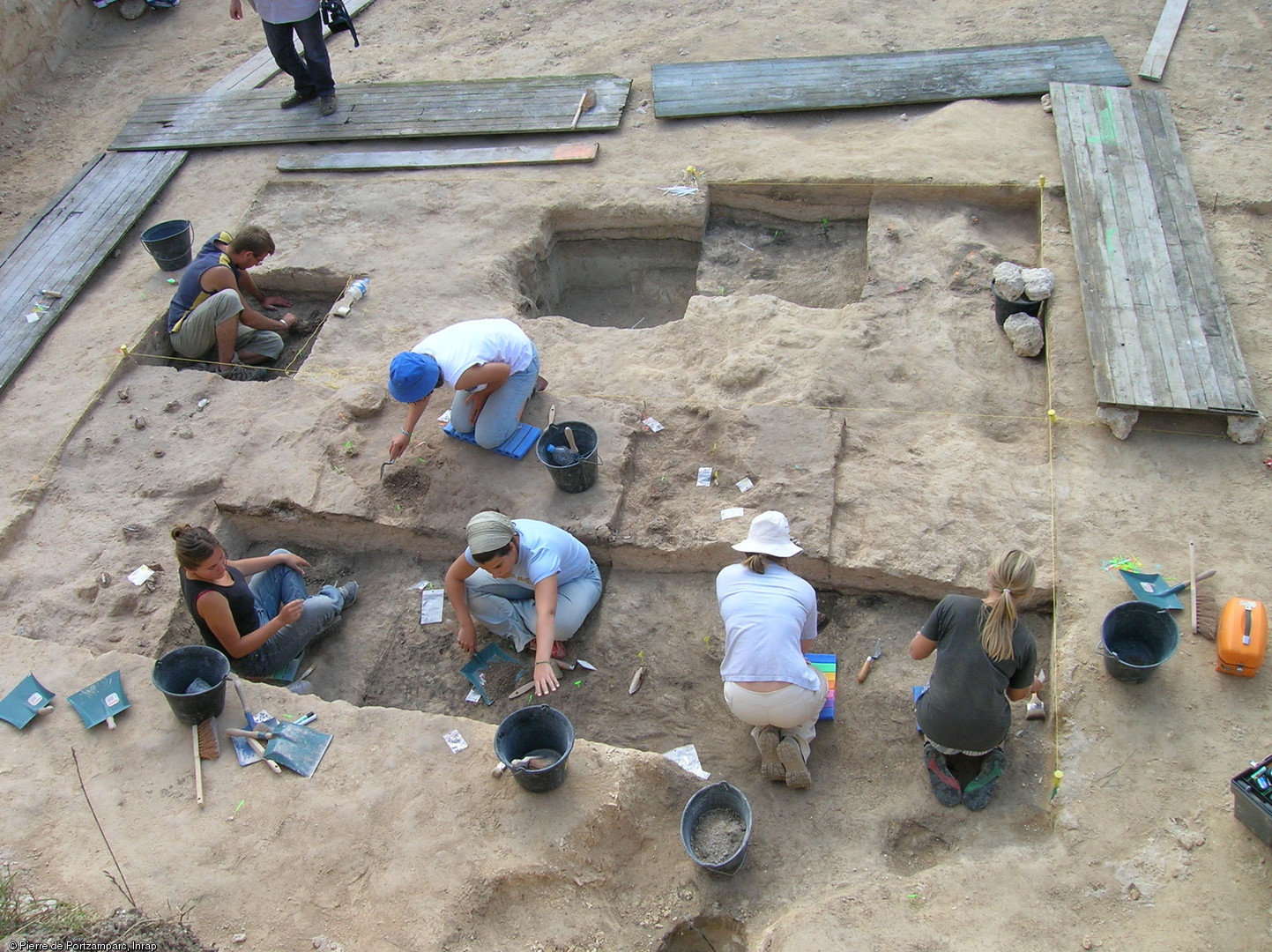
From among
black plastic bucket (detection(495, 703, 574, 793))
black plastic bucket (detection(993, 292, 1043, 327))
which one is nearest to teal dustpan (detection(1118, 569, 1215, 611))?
black plastic bucket (detection(993, 292, 1043, 327))

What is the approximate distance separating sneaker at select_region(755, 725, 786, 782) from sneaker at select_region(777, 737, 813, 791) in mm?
27

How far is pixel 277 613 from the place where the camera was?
5242 millimetres

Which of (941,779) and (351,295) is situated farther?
(351,295)

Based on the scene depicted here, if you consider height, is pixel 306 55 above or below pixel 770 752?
above

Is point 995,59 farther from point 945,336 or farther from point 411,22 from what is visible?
point 411,22

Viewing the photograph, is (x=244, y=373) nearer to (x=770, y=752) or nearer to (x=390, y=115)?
(x=390, y=115)

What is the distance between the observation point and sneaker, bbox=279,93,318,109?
913 cm

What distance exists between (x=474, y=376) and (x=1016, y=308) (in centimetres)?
370

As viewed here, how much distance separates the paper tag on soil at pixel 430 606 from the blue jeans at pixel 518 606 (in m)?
0.41

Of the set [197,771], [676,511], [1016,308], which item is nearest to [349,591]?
[197,771]

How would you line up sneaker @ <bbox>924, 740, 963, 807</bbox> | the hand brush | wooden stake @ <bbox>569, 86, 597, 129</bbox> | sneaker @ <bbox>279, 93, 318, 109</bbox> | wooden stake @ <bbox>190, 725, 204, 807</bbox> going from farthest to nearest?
sneaker @ <bbox>279, 93, 318, 109</bbox>
wooden stake @ <bbox>569, 86, 597, 129</bbox>
the hand brush
sneaker @ <bbox>924, 740, 963, 807</bbox>
wooden stake @ <bbox>190, 725, 204, 807</bbox>

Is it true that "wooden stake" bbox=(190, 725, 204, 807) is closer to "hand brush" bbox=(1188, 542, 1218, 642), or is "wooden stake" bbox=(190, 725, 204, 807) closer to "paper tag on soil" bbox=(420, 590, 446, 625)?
"paper tag on soil" bbox=(420, 590, 446, 625)

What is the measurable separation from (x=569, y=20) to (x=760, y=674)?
8.70 metres

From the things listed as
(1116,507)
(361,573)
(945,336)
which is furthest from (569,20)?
(1116,507)
